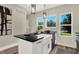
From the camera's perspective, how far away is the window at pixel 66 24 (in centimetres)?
169

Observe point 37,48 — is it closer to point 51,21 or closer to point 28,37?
point 28,37

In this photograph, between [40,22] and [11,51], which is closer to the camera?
[11,51]

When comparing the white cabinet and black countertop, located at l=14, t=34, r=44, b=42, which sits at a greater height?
black countertop, located at l=14, t=34, r=44, b=42

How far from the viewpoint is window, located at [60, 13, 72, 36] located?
1.69 metres

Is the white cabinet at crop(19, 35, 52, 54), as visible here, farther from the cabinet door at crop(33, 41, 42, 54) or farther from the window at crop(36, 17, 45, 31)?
the window at crop(36, 17, 45, 31)

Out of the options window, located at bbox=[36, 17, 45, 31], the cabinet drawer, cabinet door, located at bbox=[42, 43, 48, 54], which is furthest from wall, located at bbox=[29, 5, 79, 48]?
the cabinet drawer

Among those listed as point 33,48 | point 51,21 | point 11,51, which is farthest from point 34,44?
point 51,21

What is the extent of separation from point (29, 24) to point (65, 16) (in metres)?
0.62

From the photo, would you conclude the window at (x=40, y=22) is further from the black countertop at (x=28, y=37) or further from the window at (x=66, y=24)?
the window at (x=66, y=24)

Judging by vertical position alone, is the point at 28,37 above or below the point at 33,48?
above

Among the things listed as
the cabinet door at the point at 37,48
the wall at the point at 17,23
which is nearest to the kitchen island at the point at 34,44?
the cabinet door at the point at 37,48

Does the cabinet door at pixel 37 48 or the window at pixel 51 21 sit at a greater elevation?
the window at pixel 51 21

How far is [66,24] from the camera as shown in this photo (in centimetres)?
172
